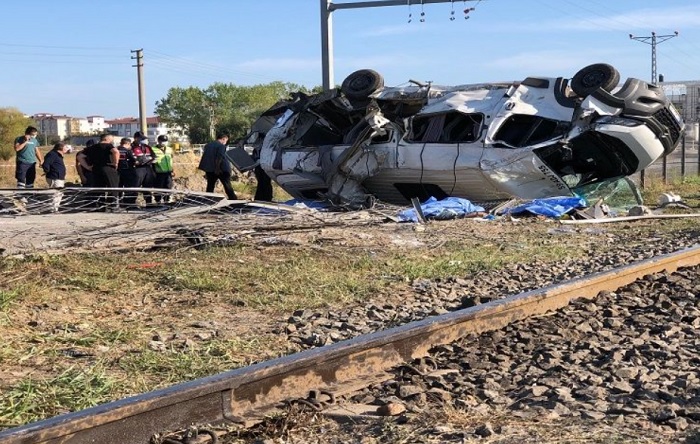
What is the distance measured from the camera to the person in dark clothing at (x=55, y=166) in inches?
566

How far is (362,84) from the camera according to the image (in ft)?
49.5

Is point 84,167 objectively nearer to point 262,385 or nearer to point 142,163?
point 142,163

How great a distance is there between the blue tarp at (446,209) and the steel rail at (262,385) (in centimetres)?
699

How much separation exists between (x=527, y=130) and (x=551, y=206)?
142 cm

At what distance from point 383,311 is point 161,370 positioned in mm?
2075

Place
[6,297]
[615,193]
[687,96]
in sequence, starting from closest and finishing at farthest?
[6,297], [615,193], [687,96]

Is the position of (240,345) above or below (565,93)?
below

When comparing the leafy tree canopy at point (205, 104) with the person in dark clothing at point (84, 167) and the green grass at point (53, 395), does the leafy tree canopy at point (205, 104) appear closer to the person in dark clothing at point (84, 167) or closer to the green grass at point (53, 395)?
the person in dark clothing at point (84, 167)

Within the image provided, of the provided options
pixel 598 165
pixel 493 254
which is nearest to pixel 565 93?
pixel 598 165

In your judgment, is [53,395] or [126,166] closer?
[53,395]

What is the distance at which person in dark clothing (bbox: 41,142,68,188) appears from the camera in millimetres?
14383

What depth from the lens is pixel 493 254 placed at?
9.29 meters

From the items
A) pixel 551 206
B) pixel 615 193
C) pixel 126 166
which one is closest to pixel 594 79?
pixel 551 206

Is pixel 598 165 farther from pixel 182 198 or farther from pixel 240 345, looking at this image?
pixel 240 345
